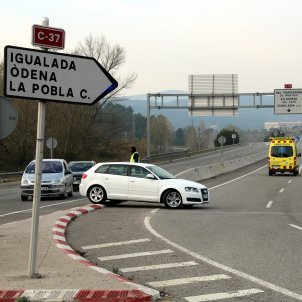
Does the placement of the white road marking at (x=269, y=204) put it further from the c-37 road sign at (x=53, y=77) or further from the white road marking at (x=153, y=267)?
the c-37 road sign at (x=53, y=77)

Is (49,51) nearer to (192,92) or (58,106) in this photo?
(192,92)

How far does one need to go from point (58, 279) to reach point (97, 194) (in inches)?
469

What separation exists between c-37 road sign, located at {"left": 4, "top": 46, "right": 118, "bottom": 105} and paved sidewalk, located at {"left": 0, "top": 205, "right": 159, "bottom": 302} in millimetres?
2254

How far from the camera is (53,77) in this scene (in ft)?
23.4

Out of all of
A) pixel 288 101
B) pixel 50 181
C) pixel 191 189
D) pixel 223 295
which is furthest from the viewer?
pixel 288 101

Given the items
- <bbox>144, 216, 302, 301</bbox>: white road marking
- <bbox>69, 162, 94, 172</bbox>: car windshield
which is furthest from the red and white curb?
<bbox>69, 162, 94, 172</bbox>: car windshield

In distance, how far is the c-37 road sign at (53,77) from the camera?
6.86 meters

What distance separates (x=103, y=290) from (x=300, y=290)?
8.00 ft

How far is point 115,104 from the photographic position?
71.2 metres

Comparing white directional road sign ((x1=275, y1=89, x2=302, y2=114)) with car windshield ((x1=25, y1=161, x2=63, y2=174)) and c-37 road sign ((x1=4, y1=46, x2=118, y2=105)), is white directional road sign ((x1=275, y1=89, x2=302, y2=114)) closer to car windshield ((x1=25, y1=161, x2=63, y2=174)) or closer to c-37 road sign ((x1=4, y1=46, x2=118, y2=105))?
car windshield ((x1=25, y1=161, x2=63, y2=174))

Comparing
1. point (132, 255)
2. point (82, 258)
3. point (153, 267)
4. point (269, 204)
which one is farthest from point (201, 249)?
point (269, 204)

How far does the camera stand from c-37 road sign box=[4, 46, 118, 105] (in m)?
6.86

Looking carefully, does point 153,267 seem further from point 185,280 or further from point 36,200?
point 36,200

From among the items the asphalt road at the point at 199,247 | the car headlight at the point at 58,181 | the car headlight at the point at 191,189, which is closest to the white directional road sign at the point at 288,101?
the car headlight at the point at 58,181
